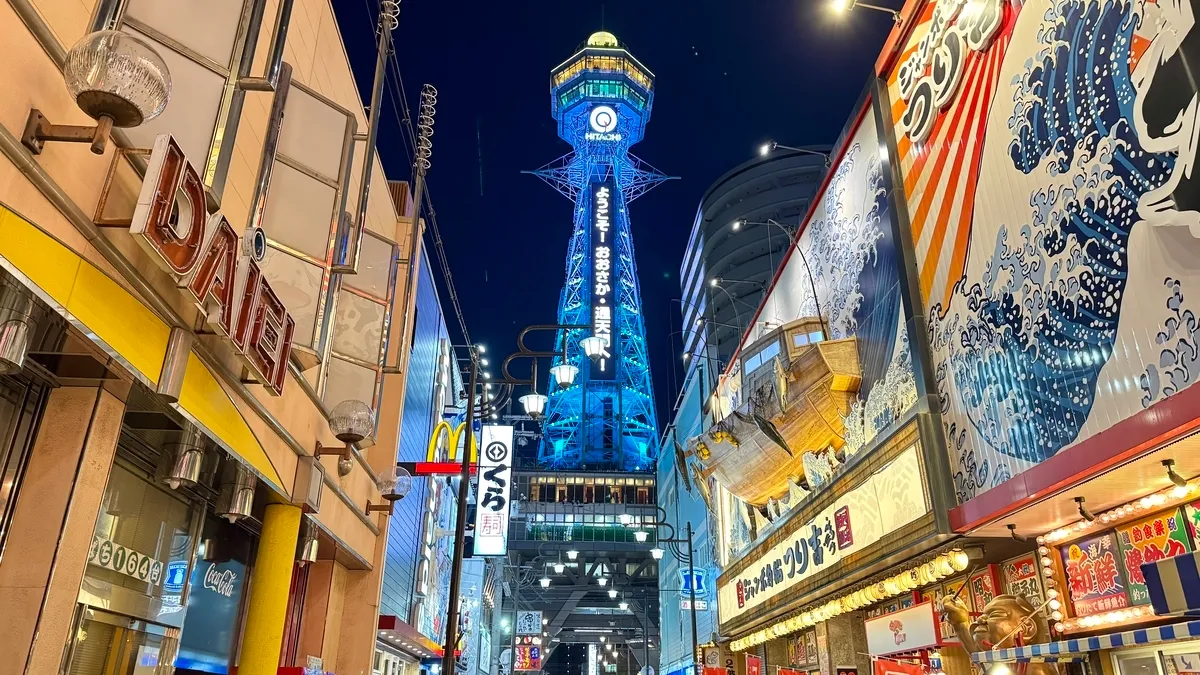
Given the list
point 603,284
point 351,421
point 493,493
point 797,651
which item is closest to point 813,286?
point 797,651

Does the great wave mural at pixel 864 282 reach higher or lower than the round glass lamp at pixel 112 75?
higher

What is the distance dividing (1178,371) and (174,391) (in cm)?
807

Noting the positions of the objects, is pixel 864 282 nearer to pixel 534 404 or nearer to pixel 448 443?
pixel 534 404

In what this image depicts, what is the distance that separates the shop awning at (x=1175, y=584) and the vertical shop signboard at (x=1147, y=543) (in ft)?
1.45

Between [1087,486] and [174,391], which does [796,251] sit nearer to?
[1087,486]

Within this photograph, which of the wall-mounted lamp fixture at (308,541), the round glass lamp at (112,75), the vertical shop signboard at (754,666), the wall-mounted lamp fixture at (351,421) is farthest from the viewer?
the vertical shop signboard at (754,666)

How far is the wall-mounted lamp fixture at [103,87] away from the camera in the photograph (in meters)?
4.44

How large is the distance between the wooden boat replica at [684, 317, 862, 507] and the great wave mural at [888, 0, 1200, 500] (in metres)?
3.48

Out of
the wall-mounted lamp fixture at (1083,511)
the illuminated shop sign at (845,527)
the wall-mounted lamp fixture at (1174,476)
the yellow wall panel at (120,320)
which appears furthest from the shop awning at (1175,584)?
the yellow wall panel at (120,320)

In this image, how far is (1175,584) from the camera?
6.04 m

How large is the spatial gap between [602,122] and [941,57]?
75.6m

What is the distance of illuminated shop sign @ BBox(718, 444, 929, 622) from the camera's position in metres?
10.0

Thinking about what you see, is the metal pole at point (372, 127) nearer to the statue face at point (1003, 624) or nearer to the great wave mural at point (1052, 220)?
the great wave mural at point (1052, 220)

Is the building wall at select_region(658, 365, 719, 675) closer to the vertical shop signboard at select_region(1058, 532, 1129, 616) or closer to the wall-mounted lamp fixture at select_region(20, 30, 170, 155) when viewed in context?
the vertical shop signboard at select_region(1058, 532, 1129, 616)
